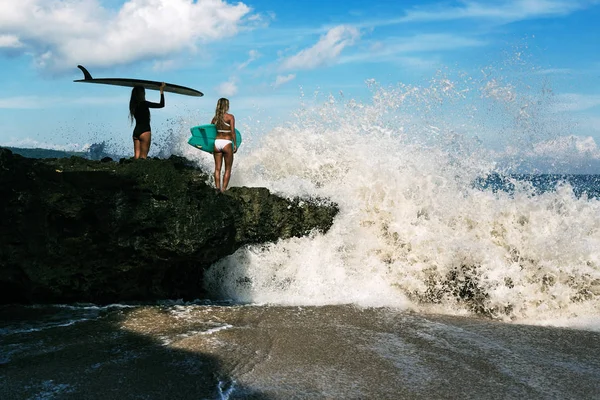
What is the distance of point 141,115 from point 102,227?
2.69 m

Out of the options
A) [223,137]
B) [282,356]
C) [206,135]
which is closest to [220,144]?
[223,137]

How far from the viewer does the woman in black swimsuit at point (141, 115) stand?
26.2ft

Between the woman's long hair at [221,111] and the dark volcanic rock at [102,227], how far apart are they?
48.4 inches

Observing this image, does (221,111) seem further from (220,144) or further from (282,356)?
(282,356)

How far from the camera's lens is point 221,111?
24.9 ft

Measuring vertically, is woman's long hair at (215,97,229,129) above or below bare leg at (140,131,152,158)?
above

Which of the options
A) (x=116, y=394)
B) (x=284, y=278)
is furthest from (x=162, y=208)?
(x=116, y=394)

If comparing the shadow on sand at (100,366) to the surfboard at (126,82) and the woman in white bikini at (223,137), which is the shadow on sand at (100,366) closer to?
the woman in white bikini at (223,137)

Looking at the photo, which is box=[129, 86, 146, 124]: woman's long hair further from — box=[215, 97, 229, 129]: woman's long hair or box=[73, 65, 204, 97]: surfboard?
box=[215, 97, 229, 129]: woman's long hair

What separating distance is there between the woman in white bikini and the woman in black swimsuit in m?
1.06

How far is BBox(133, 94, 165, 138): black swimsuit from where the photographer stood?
7973mm

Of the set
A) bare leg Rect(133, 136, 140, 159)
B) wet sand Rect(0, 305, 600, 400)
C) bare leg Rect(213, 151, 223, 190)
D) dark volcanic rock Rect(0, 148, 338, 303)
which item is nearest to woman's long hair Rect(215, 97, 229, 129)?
bare leg Rect(213, 151, 223, 190)

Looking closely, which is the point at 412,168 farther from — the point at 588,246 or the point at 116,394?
the point at 116,394

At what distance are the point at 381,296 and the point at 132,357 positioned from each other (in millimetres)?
3447
